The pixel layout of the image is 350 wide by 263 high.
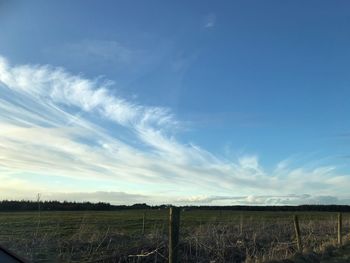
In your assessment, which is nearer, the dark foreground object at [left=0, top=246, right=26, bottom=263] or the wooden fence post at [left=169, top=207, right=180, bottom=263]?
the dark foreground object at [left=0, top=246, right=26, bottom=263]

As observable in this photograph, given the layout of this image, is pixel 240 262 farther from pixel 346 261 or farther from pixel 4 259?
pixel 4 259

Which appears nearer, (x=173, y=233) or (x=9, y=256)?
(x=9, y=256)

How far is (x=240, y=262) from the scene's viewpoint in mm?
17391

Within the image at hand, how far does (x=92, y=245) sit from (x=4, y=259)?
14.9 meters

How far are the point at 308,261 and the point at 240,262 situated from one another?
8.38 ft

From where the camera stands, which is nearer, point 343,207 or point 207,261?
point 207,261

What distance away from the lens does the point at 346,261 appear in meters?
16.1

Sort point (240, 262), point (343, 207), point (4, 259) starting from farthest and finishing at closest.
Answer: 1. point (343, 207)
2. point (240, 262)
3. point (4, 259)

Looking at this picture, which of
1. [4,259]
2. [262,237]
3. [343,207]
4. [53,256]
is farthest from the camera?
[343,207]

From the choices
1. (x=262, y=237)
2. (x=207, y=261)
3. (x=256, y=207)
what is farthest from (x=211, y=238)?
(x=256, y=207)

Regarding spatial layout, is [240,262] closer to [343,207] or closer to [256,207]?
[256,207]

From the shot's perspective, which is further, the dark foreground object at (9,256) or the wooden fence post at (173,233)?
the wooden fence post at (173,233)

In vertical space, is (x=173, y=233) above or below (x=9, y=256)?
above

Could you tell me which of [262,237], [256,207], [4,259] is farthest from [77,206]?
[4,259]
